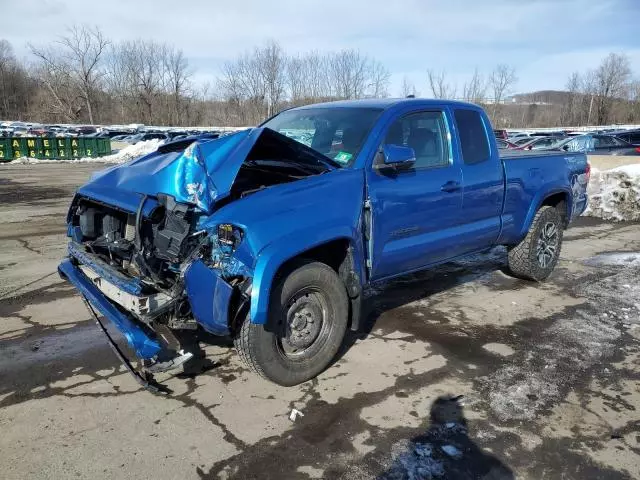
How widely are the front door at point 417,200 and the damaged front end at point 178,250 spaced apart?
0.58 meters

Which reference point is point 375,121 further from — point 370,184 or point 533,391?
point 533,391

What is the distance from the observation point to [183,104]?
70.8 metres

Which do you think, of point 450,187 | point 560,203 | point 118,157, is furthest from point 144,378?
point 118,157

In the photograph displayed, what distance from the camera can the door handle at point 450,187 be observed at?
14.7ft

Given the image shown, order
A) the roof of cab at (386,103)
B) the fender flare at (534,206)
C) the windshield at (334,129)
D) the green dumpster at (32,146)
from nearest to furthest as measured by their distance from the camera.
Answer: the windshield at (334,129), the roof of cab at (386,103), the fender flare at (534,206), the green dumpster at (32,146)

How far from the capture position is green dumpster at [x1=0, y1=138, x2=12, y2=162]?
26861mm

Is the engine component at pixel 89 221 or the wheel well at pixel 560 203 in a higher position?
the engine component at pixel 89 221

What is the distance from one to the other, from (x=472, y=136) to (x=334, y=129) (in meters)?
1.52

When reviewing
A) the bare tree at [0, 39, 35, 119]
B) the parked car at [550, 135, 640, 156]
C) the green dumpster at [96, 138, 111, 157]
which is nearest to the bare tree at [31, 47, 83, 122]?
the bare tree at [0, 39, 35, 119]

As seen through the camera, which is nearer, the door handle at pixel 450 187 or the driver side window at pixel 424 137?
the driver side window at pixel 424 137

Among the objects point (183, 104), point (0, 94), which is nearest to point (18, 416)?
point (183, 104)

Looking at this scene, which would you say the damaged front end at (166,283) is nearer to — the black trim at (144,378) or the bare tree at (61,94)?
the black trim at (144,378)

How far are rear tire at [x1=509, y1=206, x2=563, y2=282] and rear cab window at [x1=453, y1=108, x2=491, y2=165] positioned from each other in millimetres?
1455

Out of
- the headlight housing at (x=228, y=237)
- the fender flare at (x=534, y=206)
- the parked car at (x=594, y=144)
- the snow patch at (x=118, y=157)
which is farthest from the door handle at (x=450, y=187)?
the snow patch at (x=118, y=157)
